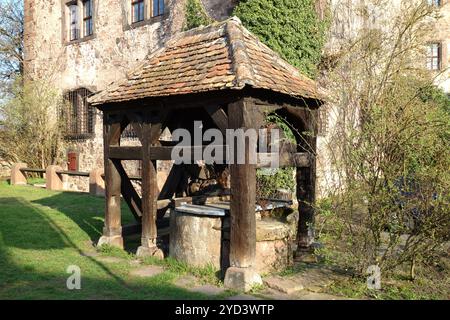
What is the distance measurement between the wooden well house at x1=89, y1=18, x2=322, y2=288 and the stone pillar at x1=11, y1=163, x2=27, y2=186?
11.1 meters

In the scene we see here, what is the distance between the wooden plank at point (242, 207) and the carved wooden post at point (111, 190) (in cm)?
281

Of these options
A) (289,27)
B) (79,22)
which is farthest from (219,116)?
(79,22)

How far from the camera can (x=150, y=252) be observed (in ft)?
21.5

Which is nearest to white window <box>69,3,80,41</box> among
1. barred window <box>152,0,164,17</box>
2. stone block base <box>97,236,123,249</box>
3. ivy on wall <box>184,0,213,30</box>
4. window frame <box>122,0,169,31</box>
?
window frame <box>122,0,169,31</box>

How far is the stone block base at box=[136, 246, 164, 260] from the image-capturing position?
654 centimetres

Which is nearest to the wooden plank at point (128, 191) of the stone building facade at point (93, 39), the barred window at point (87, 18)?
the stone building facade at point (93, 39)

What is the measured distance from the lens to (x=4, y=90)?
18812 millimetres

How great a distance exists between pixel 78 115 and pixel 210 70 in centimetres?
1138

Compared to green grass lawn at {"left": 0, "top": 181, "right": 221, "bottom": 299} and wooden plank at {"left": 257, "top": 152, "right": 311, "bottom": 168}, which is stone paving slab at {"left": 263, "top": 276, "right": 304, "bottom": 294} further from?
wooden plank at {"left": 257, "top": 152, "right": 311, "bottom": 168}

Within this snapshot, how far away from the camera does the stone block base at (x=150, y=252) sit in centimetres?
654

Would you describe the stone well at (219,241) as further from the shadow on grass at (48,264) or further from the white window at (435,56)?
the white window at (435,56)

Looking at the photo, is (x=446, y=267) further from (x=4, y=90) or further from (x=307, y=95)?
(x=4, y=90)

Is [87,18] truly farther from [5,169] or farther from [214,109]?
[214,109]

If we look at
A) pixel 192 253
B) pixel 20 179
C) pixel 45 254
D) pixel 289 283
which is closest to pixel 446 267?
pixel 289 283
